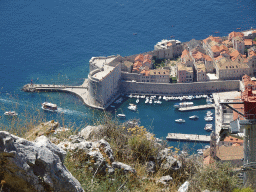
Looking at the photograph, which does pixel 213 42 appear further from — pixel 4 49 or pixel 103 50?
pixel 4 49

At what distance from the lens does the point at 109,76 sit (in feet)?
110

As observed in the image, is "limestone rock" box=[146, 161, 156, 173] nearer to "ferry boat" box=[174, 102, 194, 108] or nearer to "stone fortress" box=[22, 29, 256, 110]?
"stone fortress" box=[22, 29, 256, 110]

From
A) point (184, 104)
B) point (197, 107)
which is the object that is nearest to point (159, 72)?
point (184, 104)

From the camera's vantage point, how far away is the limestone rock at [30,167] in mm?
3426

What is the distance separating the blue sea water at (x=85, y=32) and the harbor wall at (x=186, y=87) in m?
1.98

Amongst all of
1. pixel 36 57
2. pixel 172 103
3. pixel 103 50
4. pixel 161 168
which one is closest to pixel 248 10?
pixel 103 50

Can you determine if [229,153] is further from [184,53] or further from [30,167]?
[184,53]

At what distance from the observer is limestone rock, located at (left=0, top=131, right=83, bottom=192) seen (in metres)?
3.43

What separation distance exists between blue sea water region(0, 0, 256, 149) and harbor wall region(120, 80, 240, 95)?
1975 millimetres

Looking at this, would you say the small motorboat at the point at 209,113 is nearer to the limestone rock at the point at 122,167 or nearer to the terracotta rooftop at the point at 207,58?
the terracotta rooftop at the point at 207,58

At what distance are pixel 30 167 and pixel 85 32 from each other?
1890 inches

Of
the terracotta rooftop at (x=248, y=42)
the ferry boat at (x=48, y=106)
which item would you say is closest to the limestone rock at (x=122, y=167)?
the ferry boat at (x=48, y=106)

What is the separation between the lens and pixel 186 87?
34.8 m

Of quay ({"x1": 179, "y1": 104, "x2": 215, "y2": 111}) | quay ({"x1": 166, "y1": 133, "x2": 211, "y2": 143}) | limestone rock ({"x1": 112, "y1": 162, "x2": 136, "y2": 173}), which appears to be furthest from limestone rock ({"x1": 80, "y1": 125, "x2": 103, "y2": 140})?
quay ({"x1": 179, "y1": 104, "x2": 215, "y2": 111})
